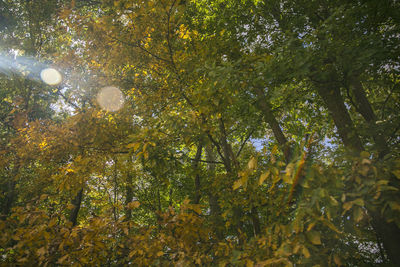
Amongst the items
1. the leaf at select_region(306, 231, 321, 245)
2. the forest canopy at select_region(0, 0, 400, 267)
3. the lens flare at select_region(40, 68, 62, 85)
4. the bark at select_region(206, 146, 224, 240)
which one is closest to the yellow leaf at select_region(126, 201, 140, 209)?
the forest canopy at select_region(0, 0, 400, 267)

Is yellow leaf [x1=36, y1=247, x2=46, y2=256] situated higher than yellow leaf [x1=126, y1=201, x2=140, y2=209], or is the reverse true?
yellow leaf [x1=126, y1=201, x2=140, y2=209]

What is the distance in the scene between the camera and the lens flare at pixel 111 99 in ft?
14.9

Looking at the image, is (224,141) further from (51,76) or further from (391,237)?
(51,76)

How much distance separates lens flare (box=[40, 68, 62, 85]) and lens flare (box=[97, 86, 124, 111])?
463cm

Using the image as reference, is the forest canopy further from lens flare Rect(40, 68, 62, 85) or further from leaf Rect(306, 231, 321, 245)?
lens flare Rect(40, 68, 62, 85)

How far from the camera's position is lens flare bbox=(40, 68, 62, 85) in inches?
326

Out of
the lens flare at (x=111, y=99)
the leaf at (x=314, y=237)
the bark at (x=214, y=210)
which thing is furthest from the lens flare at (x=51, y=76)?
the leaf at (x=314, y=237)

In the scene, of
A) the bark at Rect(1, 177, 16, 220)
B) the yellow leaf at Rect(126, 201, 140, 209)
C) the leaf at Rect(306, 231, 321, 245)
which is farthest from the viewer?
the bark at Rect(1, 177, 16, 220)

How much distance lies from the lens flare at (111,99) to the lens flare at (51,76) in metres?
4.63

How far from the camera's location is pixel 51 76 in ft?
27.7

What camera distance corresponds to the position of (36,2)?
794 centimetres

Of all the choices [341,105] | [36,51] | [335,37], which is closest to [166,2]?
[335,37]

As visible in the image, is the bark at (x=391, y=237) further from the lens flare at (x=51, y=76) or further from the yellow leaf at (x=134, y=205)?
the lens flare at (x=51, y=76)

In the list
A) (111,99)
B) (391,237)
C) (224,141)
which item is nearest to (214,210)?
(224,141)
